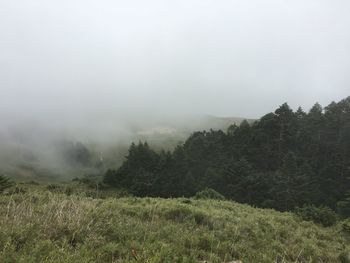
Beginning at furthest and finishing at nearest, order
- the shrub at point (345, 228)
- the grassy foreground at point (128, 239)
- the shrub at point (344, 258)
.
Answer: the shrub at point (345, 228) < the shrub at point (344, 258) < the grassy foreground at point (128, 239)

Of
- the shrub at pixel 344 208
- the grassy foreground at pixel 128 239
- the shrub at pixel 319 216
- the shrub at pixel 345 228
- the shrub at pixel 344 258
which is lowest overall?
the shrub at pixel 344 208

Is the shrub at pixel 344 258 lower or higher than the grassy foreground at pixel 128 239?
lower

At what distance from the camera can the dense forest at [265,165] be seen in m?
59.8

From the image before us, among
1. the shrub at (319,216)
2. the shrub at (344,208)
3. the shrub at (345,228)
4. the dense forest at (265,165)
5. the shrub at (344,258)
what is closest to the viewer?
the shrub at (344,258)

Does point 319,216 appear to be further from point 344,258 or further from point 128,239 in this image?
point 128,239

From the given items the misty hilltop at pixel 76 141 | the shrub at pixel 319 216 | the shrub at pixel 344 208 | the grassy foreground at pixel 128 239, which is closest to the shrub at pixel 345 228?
the shrub at pixel 319 216

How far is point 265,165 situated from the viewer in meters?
71.8

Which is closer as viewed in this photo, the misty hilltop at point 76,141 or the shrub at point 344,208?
the shrub at point 344,208

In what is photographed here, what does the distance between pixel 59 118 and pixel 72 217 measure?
7377 inches

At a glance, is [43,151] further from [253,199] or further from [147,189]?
[253,199]

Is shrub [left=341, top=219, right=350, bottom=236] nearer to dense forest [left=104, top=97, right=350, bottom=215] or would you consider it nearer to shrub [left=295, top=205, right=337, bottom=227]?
shrub [left=295, top=205, right=337, bottom=227]

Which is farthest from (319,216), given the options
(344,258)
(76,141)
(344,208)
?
(76,141)

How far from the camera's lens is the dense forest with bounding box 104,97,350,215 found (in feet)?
196

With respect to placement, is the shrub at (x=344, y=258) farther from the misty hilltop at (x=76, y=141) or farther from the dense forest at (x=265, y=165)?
the misty hilltop at (x=76, y=141)
